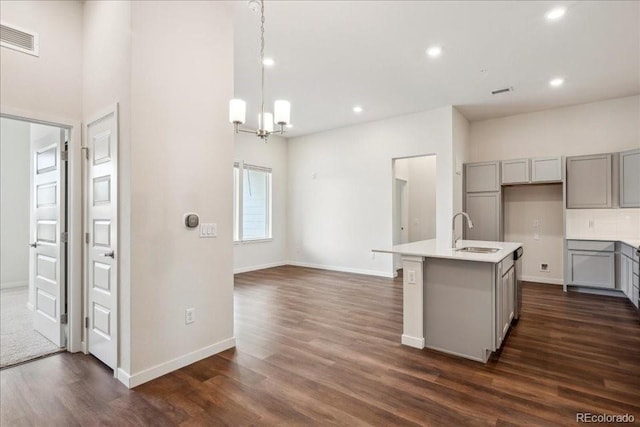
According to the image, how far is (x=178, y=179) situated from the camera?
8.77 feet

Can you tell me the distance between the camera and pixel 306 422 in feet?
6.54

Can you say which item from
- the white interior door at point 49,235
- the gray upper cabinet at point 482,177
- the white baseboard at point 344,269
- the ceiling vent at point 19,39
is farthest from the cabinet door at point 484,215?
the ceiling vent at point 19,39

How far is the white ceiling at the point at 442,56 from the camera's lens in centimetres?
306

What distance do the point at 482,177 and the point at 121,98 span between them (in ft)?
19.0

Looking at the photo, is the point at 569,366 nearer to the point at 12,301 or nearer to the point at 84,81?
the point at 84,81

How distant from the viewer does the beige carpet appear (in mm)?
2887

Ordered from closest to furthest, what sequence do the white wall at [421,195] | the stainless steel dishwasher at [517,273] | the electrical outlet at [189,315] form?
the electrical outlet at [189,315]
the stainless steel dishwasher at [517,273]
the white wall at [421,195]

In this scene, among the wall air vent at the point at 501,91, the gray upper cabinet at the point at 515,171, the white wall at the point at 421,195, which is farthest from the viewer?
the white wall at the point at 421,195

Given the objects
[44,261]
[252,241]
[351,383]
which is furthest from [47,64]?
[252,241]

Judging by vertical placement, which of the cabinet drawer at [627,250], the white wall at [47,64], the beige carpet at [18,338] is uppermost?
the white wall at [47,64]

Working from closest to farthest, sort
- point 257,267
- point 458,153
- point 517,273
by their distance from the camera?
point 517,273, point 458,153, point 257,267

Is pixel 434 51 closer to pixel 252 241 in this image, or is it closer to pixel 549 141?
pixel 549 141

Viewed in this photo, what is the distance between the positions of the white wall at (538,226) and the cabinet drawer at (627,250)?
1136mm

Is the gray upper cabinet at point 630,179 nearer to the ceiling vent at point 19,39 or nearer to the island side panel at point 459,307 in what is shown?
the island side panel at point 459,307
